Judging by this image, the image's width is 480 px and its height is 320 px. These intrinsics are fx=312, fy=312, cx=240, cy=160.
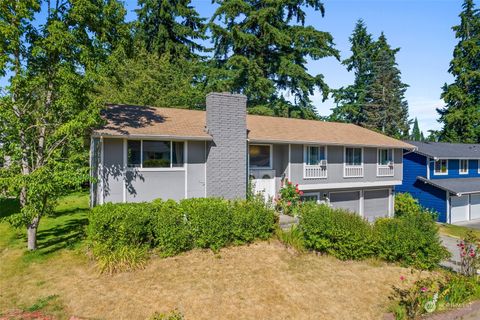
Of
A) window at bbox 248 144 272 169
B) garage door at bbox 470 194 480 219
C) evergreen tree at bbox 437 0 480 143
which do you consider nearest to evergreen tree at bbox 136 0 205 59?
window at bbox 248 144 272 169

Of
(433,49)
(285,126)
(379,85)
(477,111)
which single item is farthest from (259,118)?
(477,111)

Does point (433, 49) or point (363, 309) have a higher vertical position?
point (433, 49)

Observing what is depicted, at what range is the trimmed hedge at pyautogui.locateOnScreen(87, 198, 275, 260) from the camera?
31.7 feet

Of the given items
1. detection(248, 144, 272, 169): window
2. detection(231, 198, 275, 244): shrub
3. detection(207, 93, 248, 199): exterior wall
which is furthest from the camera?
detection(248, 144, 272, 169): window

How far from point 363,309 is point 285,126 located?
1385 centimetres

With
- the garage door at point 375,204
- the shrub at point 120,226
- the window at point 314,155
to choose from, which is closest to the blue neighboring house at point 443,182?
the garage door at point 375,204

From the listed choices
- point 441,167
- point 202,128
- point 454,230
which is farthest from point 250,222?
point 441,167

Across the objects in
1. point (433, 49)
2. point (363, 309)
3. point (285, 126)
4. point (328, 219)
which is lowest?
point (363, 309)

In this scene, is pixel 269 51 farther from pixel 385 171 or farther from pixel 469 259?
pixel 469 259

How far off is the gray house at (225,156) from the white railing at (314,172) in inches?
2.3

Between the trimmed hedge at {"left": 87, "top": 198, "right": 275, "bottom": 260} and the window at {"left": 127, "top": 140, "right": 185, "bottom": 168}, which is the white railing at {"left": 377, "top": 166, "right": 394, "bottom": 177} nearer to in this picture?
the trimmed hedge at {"left": 87, "top": 198, "right": 275, "bottom": 260}

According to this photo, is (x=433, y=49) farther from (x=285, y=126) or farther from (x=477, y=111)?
(x=477, y=111)

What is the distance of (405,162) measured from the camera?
28.3 m

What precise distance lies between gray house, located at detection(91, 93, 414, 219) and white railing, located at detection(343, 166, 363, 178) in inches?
2.5
